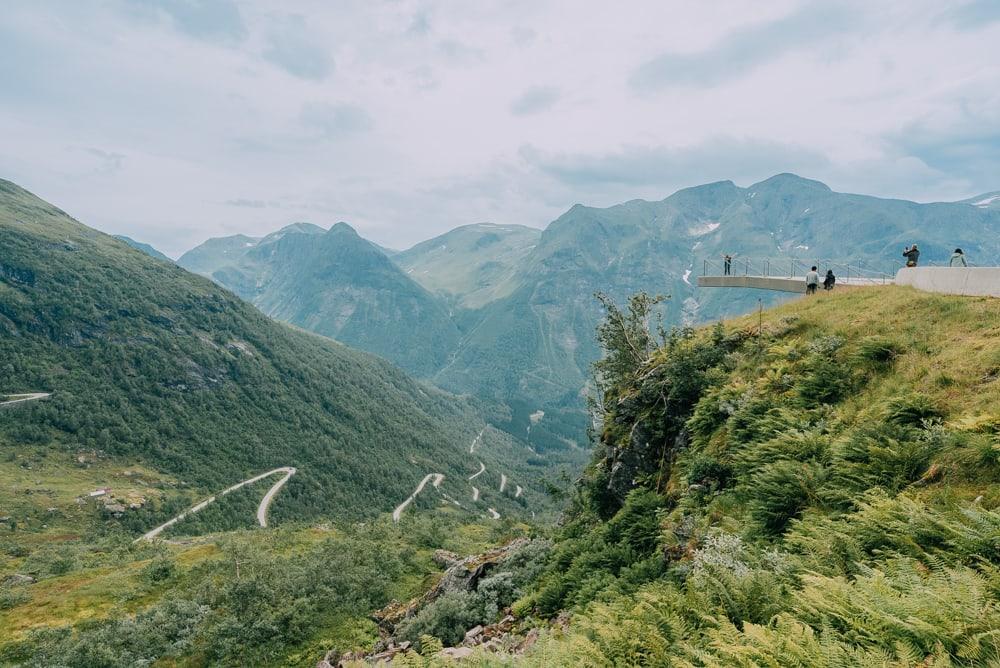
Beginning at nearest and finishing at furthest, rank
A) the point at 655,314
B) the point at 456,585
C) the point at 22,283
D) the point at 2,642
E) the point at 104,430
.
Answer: the point at 456,585, the point at 2,642, the point at 655,314, the point at 104,430, the point at 22,283

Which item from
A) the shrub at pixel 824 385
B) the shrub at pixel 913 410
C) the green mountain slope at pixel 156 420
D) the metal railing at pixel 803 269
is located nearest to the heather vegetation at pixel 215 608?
the shrub at pixel 824 385

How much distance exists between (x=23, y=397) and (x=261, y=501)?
3375 inches

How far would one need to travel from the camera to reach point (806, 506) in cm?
1120

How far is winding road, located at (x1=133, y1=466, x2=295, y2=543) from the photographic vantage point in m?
111

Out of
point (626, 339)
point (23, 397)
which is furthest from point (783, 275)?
point (23, 397)

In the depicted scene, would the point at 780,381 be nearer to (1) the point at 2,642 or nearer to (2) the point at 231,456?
(1) the point at 2,642

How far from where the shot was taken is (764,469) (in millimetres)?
12633

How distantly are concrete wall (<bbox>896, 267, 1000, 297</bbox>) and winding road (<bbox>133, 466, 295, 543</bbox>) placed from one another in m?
124

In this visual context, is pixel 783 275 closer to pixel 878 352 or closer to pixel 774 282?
pixel 774 282

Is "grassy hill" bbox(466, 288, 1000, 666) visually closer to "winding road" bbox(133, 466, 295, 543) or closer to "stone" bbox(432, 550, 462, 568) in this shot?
"stone" bbox(432, 550, 462, 568)

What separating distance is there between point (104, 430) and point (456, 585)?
6812 inches

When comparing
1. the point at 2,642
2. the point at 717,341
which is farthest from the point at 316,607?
the point at 717,341

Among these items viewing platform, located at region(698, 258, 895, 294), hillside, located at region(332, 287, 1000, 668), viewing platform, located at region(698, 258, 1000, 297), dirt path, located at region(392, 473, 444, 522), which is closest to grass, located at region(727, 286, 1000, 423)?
hillside, located at region(332, 287, 1000, 668)

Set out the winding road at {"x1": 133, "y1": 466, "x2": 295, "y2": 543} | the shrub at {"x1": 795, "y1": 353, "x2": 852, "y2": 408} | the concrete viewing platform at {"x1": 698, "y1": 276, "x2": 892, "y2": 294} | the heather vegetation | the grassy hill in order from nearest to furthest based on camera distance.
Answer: the grassy hill < the shrub at {"x1": 795, "y1": 353, "x2": 852, "y2": 408} < the heather vegetation < the concrete viewing platform at {"x1": 698, "y1": 276, "x2": 892, "y2": 294} < the winding road at {"x1": 133, "y1": 466, "x2": 295, "y2": 543}
